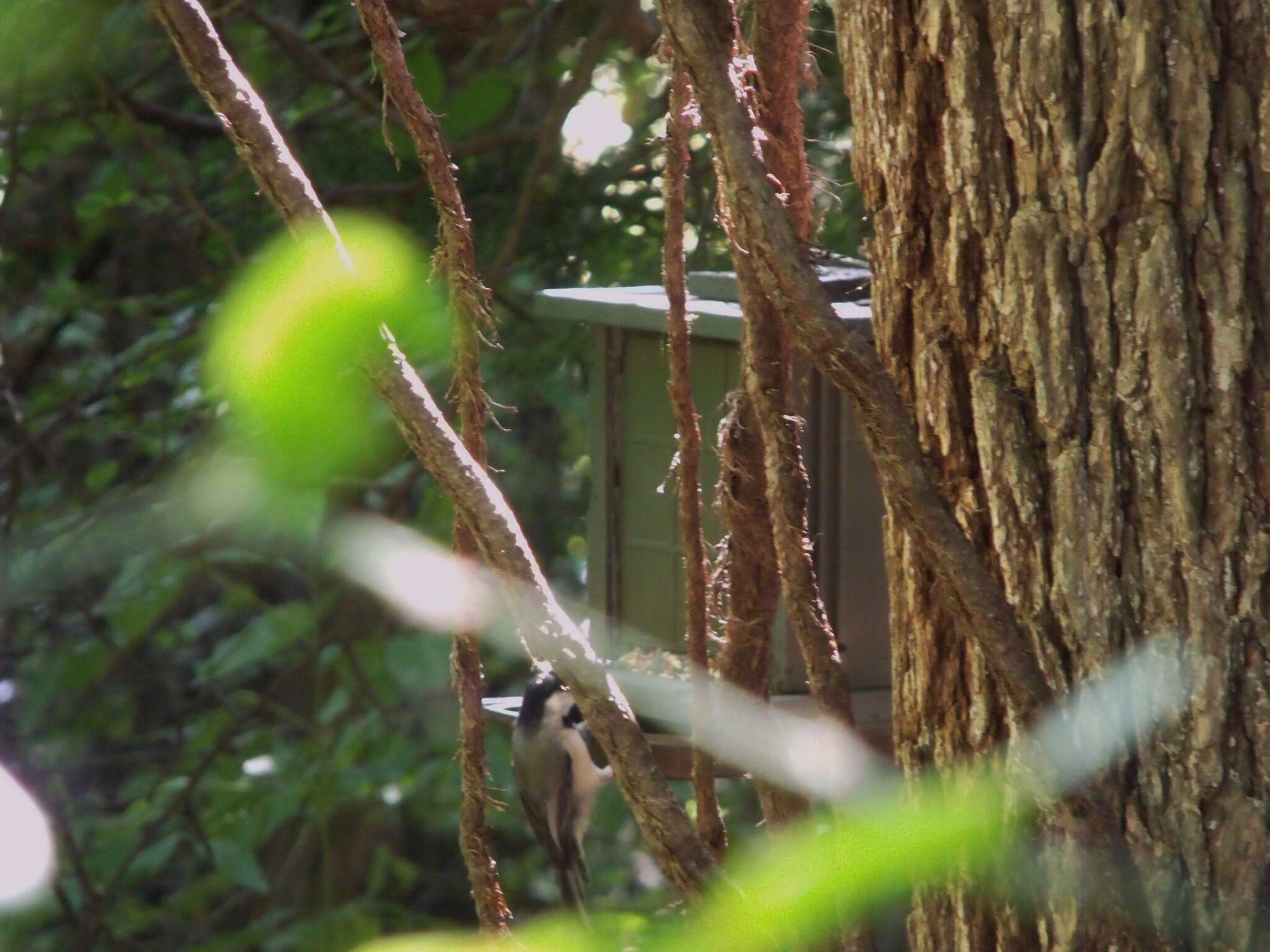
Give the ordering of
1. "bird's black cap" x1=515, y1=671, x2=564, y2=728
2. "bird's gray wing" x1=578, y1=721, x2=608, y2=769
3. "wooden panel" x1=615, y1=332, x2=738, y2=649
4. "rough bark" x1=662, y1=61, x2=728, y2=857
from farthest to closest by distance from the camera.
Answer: "bird's gray wing" x1=578, y1=721, x2=608, y2=769
"bird's black cap" x1=515, y1=671, x2=564, y2=728
"wooden panel" x1=615, y1=332, x2=738, y2=649
"rough bark" x1=662, y1=61, x2=728, y2=857

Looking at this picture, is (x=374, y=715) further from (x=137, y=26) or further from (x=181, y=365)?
(x=137, y=26)

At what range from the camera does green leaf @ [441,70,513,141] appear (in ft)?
10.7

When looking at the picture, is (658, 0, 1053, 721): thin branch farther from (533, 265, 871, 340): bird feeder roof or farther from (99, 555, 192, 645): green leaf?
(99, 555, 192, 645): green leaf

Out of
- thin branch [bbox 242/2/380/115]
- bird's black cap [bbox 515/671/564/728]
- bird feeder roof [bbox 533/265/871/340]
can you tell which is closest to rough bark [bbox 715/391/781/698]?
bird feeder roof [bbox 533/265/871/340]

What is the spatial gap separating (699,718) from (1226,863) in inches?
15.7

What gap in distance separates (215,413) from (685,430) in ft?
5.78

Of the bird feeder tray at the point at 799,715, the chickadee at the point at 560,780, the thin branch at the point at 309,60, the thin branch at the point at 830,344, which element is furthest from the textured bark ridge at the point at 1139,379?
the thin branch at the point at 309,60

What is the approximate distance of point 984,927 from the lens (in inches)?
37.3

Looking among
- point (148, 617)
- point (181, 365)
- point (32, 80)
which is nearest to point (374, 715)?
point (148, 617)

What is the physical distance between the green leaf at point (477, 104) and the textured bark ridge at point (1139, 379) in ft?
7.95

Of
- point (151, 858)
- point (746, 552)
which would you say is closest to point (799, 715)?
point (746, 552)

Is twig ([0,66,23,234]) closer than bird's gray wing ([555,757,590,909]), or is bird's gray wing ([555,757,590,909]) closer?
bird's gray wing ([555,757,590,909])

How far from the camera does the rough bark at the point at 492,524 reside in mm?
779

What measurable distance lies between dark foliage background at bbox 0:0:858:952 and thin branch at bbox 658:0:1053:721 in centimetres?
182
